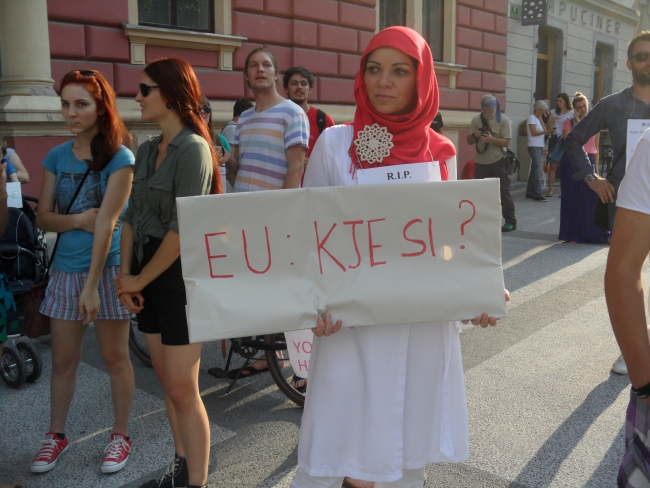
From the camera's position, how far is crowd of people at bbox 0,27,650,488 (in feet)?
6.82

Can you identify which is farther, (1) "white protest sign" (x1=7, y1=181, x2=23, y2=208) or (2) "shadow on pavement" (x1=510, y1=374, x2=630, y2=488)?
(1) "white protest sign" (x1=7, y1=181, x2=23, y2=208)

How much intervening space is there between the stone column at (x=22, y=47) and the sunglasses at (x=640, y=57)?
5838 millimetres

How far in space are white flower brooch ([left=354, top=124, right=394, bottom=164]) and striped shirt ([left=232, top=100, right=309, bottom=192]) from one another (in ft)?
6.51

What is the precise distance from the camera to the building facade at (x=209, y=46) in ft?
23.2

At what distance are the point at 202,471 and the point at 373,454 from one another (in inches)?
33.5

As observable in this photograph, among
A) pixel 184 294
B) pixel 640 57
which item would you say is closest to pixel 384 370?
pixel 184 294

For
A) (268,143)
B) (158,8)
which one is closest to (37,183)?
(158,8)

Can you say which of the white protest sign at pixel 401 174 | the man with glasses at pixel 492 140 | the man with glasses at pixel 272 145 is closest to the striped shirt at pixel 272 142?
the man with glasses at pixel 272 145

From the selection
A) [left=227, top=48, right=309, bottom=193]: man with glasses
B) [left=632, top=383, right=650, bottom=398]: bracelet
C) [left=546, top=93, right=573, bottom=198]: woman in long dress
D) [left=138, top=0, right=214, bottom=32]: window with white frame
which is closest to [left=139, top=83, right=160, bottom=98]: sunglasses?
[left=227, top=48, right=309, bottom=193]: man with glasses

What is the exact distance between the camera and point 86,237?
304cm

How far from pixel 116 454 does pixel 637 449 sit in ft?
→ 7.57

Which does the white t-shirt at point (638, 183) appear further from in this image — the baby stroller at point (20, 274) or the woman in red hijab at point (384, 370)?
the baby stroller at point (20, 274)

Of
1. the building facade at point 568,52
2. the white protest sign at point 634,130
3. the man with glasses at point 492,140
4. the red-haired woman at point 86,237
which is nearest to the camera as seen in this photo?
the red-haired woman at point 86,237

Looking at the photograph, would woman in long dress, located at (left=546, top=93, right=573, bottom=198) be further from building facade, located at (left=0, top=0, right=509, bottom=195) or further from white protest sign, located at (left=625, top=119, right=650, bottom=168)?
white protest sign, located at (left=625, top=119, right=650, bottom=168)
